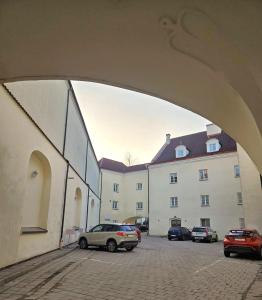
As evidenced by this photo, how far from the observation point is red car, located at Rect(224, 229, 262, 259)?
13.5 meters

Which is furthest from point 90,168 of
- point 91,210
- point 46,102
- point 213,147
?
point 46,102

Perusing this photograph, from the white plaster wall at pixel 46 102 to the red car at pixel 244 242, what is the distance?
9.40m

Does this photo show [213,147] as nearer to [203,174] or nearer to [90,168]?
[203,174]

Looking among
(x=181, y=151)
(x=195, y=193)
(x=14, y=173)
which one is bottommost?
(x=14, y=173)

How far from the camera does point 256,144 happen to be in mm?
4723

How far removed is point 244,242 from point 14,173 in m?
10.6

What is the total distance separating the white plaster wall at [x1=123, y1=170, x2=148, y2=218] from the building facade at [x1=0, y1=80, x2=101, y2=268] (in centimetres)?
2413

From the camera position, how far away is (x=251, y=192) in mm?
21719

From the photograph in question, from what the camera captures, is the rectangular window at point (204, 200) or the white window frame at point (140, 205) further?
the white window frame at point (140, 205)

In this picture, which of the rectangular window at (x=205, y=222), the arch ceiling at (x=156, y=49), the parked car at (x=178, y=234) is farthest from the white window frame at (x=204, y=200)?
the arch ceiling at (x=156, y=49)

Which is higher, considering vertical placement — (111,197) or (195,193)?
(111,197)

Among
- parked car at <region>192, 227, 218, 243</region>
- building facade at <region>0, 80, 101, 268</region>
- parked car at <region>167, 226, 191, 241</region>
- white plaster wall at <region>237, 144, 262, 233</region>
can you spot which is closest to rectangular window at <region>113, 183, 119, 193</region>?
parked car at <region>167, 226, 191, 241</region>

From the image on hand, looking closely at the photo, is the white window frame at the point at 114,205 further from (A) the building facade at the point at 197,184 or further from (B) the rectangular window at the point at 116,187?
(B) the rectangular window at the point at 116,187

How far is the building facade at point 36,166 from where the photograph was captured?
8.31 metres
